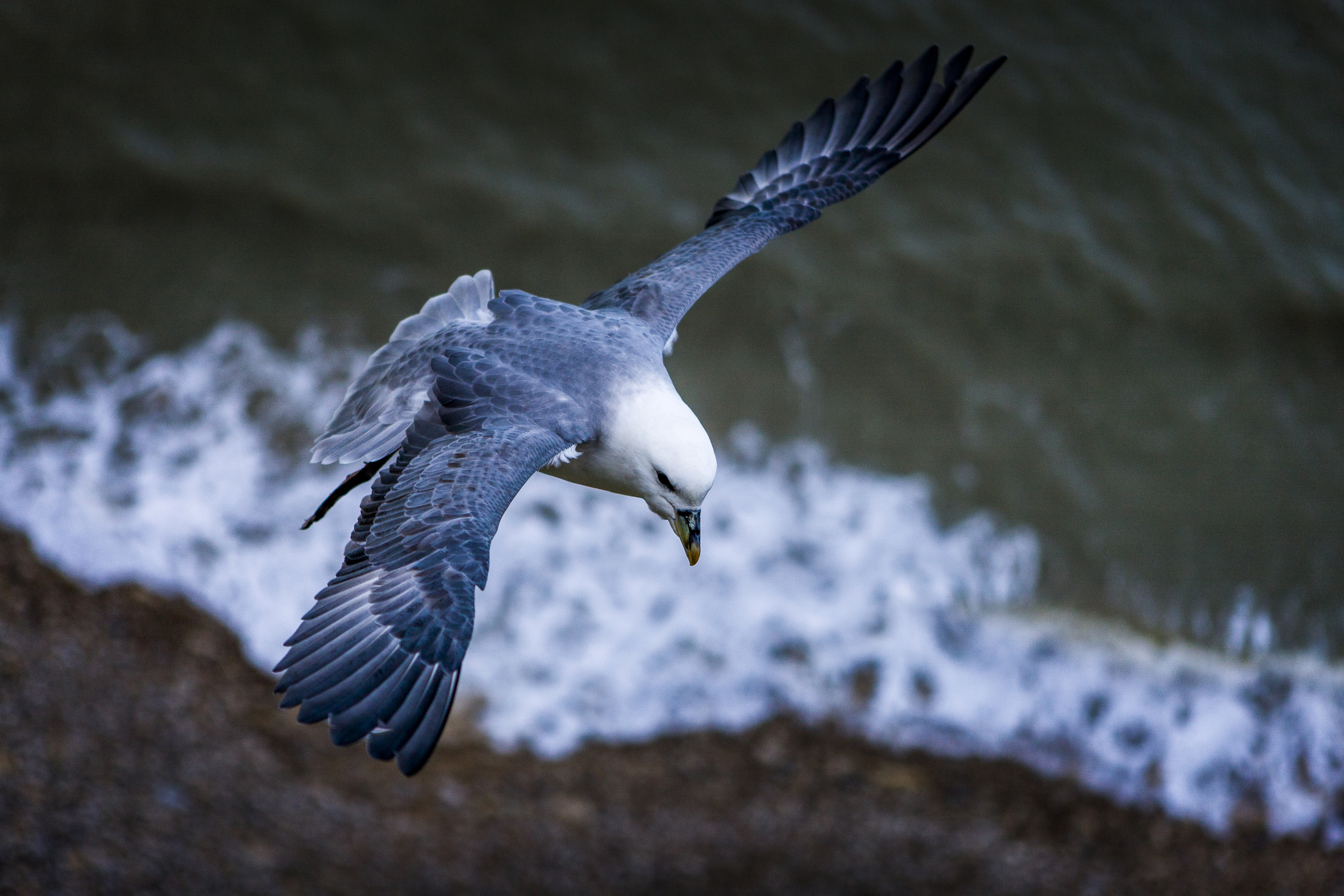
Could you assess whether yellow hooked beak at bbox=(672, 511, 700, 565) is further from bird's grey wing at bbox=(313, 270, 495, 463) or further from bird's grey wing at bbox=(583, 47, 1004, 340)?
bird's grey wing at bbox=(313, 270, 495, 463)

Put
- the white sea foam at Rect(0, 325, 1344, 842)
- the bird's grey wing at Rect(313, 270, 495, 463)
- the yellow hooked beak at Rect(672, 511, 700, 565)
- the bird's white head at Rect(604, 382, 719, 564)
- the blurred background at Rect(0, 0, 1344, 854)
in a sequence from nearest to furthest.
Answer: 1. the bird's white head at Rect(604, 382, 719, 564)
2. the yellow hooked beak at Rect(672, 511, 700, 565)
3. the bird's grey wing at Rect(313, 270, 495, 463)
4. the white sea foam at Rect(0, 325, 1344, 842)
5. the blurred background at Rect(0, 0, 1344, 854)

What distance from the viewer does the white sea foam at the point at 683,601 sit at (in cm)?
648

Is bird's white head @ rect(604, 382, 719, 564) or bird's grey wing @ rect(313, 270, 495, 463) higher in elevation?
bird's grey wing @ rect(313, 270, 495, 463)

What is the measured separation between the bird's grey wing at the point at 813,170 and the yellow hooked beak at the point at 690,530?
84 centimetres

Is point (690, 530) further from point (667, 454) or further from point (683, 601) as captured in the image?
point (683, 601)

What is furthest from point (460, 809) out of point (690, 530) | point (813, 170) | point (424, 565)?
point (813, 170)

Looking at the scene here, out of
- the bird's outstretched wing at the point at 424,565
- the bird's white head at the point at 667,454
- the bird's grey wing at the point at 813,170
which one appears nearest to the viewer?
the bird's outstretched wing at the point at 424,565

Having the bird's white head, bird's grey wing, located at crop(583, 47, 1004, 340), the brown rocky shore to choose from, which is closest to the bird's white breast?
the bird's white head

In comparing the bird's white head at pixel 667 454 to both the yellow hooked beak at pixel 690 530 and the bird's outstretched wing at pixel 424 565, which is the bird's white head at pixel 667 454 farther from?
the bird's outstretched wing at pixel 424 565

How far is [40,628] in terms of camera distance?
5.97m

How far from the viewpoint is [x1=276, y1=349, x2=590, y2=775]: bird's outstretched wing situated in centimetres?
312

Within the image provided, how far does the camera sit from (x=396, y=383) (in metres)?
4.25

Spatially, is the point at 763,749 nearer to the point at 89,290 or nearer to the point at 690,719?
the point at 690,719

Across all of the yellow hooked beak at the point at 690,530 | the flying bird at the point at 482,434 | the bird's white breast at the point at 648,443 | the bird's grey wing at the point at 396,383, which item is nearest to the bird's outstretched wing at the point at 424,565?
the flying bird at the point at 482,434
